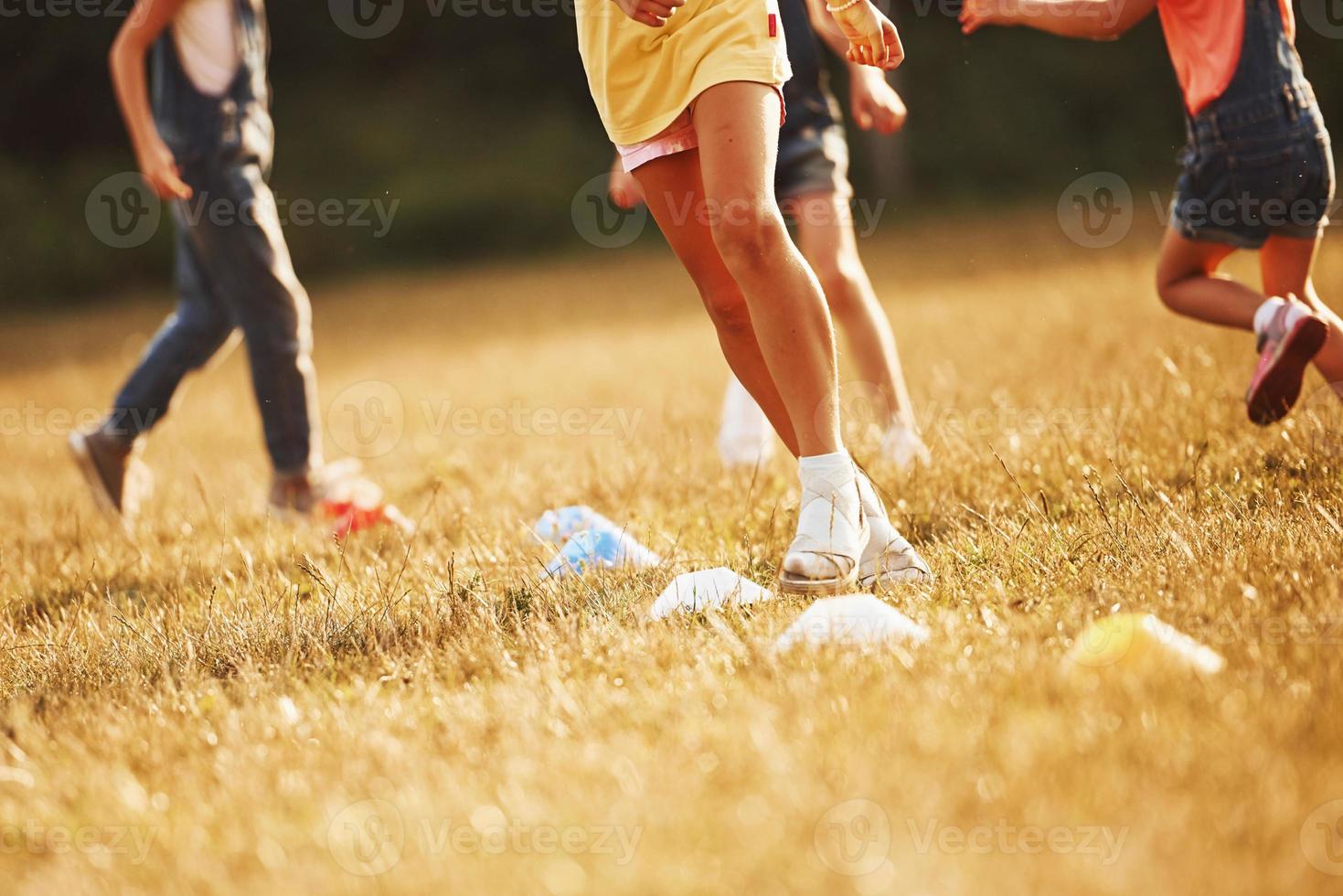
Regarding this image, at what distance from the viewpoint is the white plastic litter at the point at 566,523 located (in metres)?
3.03

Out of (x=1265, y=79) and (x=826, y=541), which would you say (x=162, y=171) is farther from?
(x=1265, y=79)

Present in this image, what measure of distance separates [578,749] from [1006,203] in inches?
510

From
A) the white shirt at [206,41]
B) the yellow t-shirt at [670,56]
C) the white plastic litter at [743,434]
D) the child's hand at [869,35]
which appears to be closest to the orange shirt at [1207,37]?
the child's hand at [869,35]

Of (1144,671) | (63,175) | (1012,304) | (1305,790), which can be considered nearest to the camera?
(1305,790)

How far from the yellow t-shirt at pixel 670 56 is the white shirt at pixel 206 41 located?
162 centimetres

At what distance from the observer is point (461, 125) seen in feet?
58.4

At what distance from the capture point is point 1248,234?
3.01 metres

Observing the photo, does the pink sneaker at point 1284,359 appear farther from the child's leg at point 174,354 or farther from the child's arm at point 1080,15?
the child's leg at point 174,354

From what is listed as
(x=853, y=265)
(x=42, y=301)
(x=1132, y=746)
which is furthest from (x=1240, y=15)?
(x=42, y=301)

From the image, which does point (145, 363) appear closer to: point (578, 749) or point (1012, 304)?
point (578, 749)

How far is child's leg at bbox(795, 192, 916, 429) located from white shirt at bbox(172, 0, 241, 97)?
1761mm

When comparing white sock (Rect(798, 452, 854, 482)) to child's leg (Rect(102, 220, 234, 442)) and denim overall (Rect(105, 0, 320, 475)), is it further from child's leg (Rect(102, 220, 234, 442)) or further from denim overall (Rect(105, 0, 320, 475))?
child's leg (Rect(102, 220, 234, 442))

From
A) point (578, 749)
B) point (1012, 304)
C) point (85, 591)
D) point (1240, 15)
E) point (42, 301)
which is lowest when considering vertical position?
point (42, 301)

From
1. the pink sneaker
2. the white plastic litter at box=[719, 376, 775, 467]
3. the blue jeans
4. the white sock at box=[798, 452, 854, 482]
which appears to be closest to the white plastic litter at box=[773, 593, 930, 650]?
the white sock at box=[798, 452, 854, 482]
